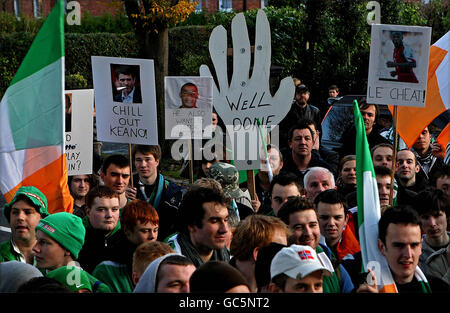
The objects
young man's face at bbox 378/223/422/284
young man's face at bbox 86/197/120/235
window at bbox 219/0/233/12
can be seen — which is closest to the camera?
young man's face at bbox 378/223/422/284

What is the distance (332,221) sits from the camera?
582 centimetres

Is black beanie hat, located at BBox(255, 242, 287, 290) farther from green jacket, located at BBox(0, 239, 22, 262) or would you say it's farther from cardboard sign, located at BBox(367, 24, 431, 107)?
cardboard sign, located at BBox(367, 24, 431, 107)

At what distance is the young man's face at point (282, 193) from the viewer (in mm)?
6238

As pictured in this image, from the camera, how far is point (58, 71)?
17.5 ft

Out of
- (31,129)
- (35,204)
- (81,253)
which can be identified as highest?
(31,129)

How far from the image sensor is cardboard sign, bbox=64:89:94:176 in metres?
7.31

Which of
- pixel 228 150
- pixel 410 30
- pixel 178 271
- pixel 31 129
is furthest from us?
pixel 228 150

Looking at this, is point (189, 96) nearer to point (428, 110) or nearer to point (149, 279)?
point (428, 110)

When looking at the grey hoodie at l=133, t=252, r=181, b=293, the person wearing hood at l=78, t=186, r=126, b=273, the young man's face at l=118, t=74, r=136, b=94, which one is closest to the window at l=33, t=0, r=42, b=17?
the young man's face at l=118, t=74, r=136, b=94

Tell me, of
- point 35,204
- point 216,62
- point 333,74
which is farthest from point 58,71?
point 333,74

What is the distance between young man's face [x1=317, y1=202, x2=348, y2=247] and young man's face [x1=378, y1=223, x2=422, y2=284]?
1.04 meters

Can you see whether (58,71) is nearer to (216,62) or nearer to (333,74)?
(216,62)
